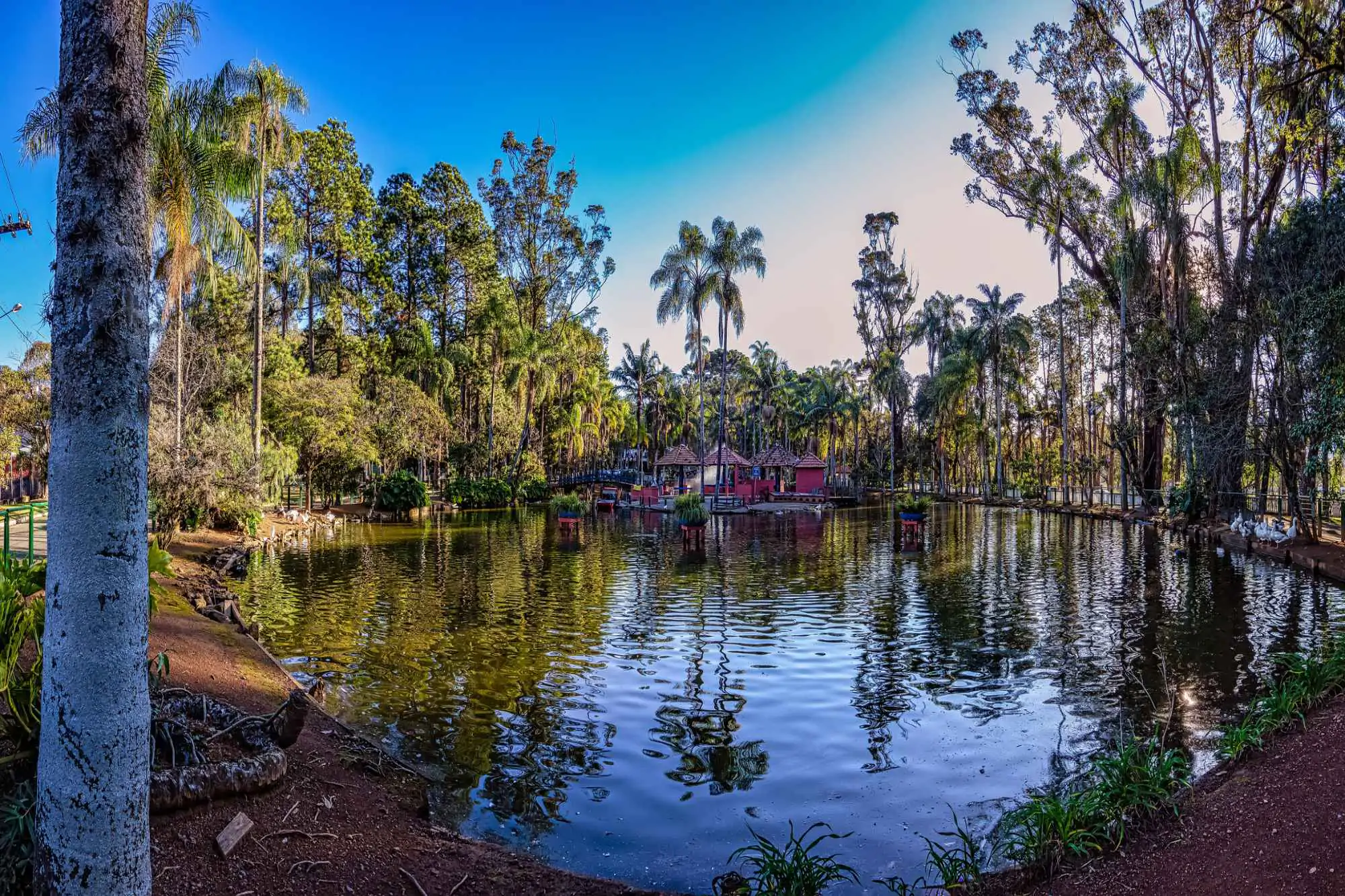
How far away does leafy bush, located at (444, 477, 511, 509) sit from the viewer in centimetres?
4091

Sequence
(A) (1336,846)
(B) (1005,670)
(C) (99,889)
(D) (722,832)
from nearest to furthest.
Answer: (C) (99,889), (A) (1336,846), (D) (722,832), (B) (1005,670)

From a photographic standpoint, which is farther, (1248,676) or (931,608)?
(931,608)

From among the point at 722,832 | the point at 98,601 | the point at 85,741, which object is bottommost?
the point at 722,832

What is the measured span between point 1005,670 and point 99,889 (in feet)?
32.3

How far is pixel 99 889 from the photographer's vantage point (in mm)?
2629

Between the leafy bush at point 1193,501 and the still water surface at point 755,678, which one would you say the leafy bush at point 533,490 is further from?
the leafy bush at point 1193,501

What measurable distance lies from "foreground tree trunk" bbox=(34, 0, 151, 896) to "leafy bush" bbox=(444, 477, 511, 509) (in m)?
39.3

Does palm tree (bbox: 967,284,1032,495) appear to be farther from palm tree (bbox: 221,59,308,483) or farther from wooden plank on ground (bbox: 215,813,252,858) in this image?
wooden plank on ground (bbox: 215,813,252,858)

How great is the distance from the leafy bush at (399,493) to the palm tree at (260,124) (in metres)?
8.40

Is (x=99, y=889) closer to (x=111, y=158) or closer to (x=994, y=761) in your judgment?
(x=111, y=158)

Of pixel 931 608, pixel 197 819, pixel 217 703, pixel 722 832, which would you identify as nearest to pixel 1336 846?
pixel 722 832

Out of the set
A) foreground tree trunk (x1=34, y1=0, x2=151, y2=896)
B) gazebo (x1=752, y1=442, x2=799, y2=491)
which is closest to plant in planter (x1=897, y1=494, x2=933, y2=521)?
gazebo (x1=752, y1=442, x2=799, y2=491)

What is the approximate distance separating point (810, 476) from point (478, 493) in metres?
22.8

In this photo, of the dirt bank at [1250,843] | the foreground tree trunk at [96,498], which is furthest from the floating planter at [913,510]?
the foreground tree trunk at [96,498]
